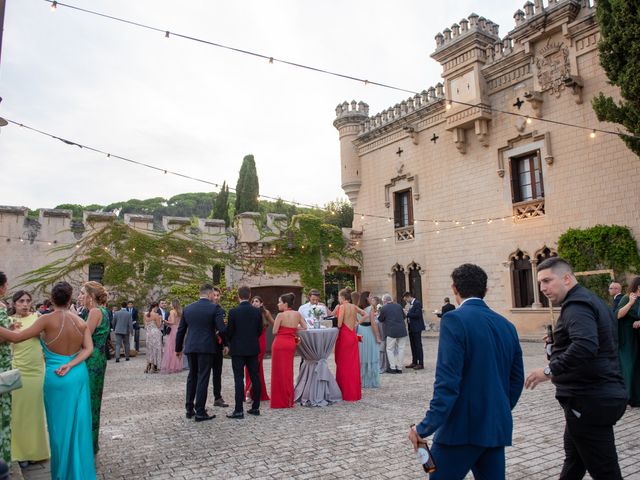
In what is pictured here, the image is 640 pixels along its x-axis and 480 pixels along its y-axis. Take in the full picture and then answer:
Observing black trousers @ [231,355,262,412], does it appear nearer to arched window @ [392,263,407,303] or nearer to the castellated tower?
arched window @ [392,263,407,303]

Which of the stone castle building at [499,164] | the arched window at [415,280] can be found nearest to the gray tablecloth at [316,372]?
the stone castle building at [499,164]

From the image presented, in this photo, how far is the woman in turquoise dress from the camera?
3.72 metres

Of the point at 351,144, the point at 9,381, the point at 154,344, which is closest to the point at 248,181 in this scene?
the point at 351,144

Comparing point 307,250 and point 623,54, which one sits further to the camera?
point 307,250

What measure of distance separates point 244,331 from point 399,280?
15.0 m

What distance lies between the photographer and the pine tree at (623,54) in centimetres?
1035

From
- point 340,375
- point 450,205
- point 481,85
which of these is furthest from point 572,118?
point 340,375

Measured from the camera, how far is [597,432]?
2.75m

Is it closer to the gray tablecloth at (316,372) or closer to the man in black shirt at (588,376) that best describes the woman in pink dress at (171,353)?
the gray tablecloth at (316,372)

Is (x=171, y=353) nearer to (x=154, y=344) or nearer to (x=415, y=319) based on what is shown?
(x=154, y=344)

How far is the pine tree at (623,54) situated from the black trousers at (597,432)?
10432mm

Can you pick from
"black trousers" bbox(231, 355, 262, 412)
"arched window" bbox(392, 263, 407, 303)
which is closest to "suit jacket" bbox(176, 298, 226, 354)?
"black trousers" bbox(231, 355, 262, 412)

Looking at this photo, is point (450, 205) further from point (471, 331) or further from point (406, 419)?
point (471, 331)

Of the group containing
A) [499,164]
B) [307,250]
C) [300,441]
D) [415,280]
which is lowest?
[300,441]
